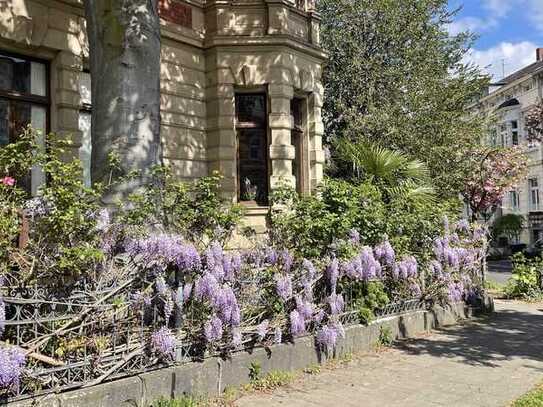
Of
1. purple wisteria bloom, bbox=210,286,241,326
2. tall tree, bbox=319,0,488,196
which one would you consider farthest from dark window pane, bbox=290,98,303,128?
purple wisteria bloom, bbox=210,286,241,326

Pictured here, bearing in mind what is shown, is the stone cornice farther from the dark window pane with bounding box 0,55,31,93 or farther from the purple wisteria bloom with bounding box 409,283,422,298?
the purple wisteria bloom with bounding box 409,283,422,298

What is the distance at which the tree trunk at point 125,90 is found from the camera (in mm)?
6914

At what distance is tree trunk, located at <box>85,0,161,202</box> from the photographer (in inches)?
272

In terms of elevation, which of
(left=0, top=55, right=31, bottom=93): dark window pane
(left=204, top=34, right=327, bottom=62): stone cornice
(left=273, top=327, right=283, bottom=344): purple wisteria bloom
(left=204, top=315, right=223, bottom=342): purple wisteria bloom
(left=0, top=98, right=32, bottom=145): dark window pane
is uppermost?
(left=204, top=34, right=327, bottom=62): stone cornice

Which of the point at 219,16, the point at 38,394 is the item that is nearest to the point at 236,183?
the point at 219,16

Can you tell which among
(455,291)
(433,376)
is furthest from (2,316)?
(455,291)

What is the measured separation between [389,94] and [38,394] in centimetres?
1672

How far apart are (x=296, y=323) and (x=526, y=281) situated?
1013 centimetres

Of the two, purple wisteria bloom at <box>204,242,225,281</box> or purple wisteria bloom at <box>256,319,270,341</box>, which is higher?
purple wisteria bloom at <box>204,242,225,281</box>

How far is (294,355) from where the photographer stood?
7039 millimetres

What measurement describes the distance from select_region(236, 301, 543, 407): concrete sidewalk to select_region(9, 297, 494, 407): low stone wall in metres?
0.24

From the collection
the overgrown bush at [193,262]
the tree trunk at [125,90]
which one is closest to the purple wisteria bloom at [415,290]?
the overgrown bush at [193,262]

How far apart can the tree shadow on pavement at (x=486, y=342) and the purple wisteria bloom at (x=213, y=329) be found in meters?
3.32

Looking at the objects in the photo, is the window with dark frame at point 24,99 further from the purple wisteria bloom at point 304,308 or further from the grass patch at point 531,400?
the grass patch at point 531,400
